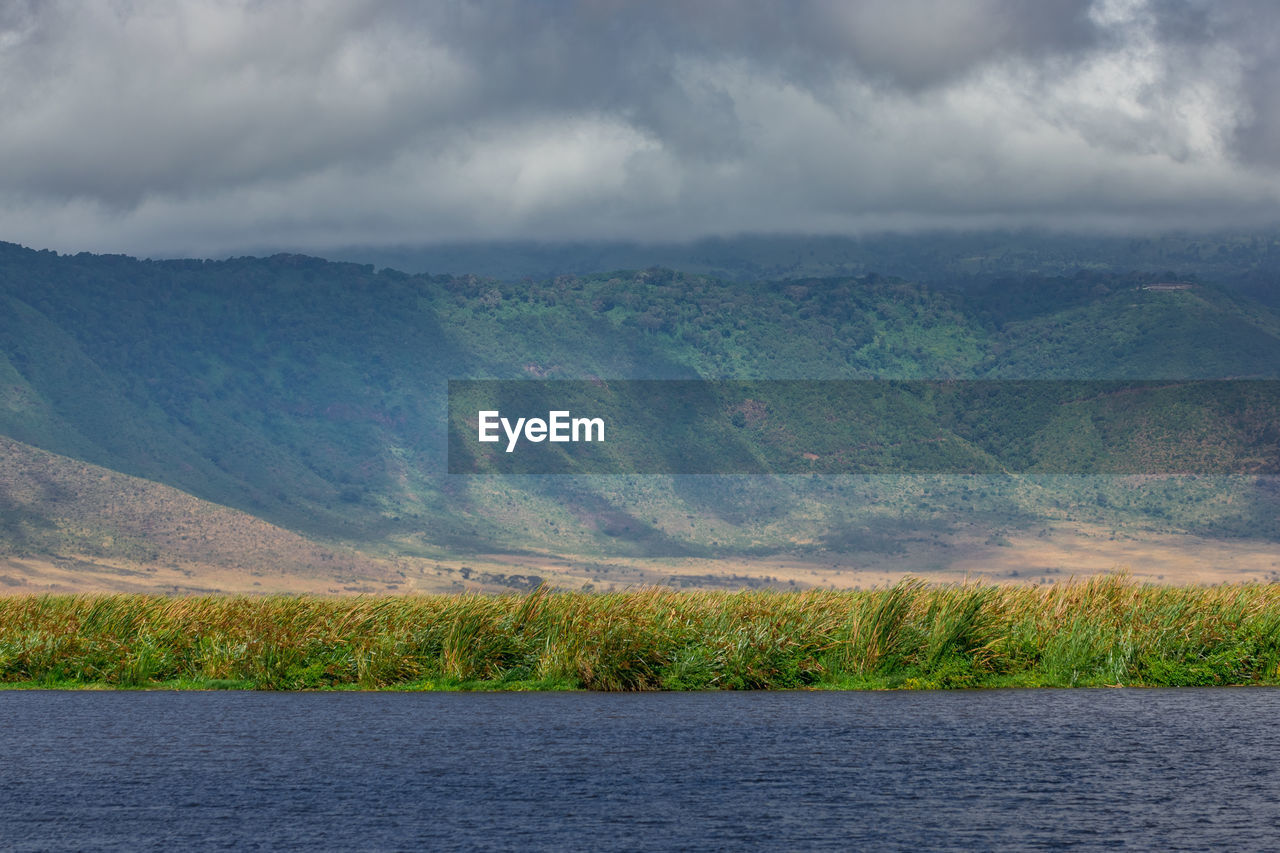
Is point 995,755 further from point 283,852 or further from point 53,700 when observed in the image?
point 53,700

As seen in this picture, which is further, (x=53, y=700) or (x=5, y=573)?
(x=5, y=573)

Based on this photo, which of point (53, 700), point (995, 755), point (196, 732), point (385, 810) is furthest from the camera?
point (53, 700)

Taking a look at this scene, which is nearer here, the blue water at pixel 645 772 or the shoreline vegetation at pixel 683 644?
the blue water at pixel 645 772

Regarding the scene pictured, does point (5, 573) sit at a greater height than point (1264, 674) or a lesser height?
lesser

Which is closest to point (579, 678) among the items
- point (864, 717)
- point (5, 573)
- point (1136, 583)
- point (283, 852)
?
point (864, 717)
